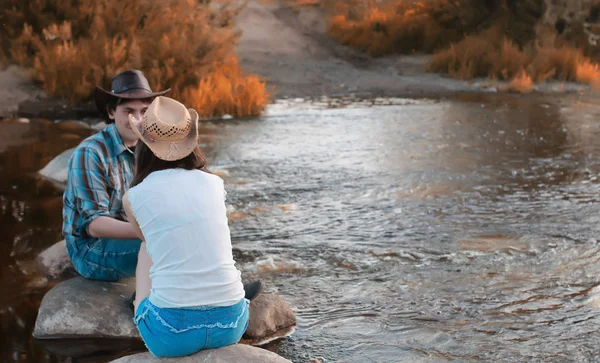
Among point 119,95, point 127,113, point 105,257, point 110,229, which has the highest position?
point 119,95

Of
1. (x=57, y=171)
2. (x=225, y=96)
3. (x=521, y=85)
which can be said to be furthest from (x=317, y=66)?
(x=57, y=171)

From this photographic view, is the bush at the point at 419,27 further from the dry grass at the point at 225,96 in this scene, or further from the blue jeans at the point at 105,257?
the blue jeans at the point at 105,257

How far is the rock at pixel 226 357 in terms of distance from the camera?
3.46m

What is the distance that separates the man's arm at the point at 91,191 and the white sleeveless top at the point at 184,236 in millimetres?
932

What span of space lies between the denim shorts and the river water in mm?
663

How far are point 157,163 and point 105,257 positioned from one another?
119cm

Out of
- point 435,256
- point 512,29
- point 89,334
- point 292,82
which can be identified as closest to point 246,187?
point 435,256

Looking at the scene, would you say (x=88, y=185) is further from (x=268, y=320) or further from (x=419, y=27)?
(x=419, y=27)

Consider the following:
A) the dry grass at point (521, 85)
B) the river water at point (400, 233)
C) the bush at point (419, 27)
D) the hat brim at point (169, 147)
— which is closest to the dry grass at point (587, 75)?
the dry grass at point (521, 85)

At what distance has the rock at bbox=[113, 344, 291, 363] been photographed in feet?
11.3

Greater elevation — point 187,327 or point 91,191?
point 91,191

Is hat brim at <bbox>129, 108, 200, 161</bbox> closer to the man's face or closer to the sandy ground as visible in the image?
the man's face

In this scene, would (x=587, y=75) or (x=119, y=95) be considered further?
(x=587, y=75)

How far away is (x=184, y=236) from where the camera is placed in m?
3.34
